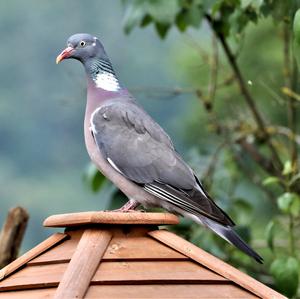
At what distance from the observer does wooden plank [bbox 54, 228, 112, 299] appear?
3412 millimetres

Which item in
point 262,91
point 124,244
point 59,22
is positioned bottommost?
point 59,22

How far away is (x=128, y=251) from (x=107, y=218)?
0.42ft

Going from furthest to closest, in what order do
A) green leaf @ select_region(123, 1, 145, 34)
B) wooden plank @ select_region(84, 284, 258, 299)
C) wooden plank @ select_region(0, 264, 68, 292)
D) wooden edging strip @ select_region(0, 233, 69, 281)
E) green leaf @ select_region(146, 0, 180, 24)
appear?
green leaf @ select_region(123, 1, 145, 34) < green leaf @ select_region(146, 0, 180, 24) < wooden edging strip @ select_region(0, 233, 69, 281) < wooden plank @ select_region(0, 264, 68, 292) < wooden plank @ select_region(84, 284, 258, 299)

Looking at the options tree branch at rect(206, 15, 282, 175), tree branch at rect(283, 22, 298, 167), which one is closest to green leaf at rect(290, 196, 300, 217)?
tree branch at rect(283, 22, 298, 167)

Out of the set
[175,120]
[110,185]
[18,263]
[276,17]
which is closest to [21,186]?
[175,120]

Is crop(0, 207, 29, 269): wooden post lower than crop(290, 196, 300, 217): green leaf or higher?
lower

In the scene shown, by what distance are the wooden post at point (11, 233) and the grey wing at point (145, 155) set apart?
2.45 feet

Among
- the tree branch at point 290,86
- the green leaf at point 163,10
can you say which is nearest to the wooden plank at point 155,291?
the green leaf at point 163,10

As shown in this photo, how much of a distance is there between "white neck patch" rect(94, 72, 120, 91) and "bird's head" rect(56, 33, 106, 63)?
0.30 feet

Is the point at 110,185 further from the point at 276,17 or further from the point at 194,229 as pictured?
the point at 276,17

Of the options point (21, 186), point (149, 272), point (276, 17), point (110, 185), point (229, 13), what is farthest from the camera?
point (21, 186)

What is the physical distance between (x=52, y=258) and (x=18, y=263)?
6.7 inches

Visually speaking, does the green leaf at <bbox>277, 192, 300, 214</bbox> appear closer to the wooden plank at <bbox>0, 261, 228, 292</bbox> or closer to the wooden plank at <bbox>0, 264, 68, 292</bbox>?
the wooden plank at <bbox>0, 261, 228, 292</bbox>

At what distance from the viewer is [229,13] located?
609cm
